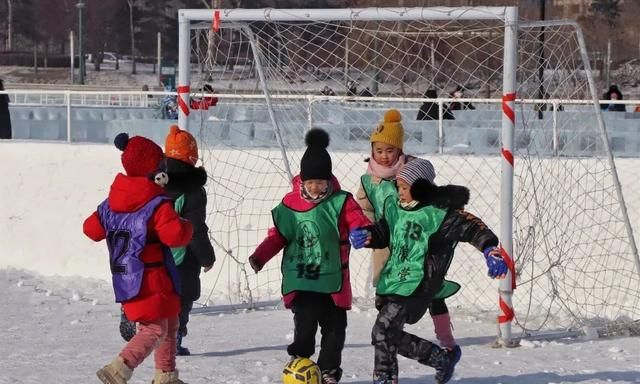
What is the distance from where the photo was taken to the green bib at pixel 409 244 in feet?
22.7

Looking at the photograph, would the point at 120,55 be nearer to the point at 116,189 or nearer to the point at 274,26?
the point at 274,26

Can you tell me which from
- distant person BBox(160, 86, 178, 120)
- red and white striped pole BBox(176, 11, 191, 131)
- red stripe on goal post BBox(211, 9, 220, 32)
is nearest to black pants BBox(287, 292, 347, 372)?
red and white striped pole BBox(176, 11, 191, 131)

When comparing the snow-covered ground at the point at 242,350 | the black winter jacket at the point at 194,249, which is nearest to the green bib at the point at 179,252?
the black winter jacket at the point at 194,249

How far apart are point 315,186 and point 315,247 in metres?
0.32

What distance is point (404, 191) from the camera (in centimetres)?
695

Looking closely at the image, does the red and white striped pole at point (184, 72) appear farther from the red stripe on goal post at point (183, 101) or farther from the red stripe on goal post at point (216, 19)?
the red stripe on goal post at point (216, 19)

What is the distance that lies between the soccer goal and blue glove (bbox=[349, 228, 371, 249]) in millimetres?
2409

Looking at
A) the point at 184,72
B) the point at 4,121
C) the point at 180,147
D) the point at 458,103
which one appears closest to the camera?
the point at 180,147

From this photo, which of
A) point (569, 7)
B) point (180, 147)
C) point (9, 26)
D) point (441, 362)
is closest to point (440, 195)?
point (441, 362)

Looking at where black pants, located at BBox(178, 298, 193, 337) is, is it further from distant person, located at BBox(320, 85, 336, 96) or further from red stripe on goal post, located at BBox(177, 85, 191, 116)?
distant person, located at BBox(320, 85, 336, 96)

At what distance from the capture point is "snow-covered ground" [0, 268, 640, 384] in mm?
7895

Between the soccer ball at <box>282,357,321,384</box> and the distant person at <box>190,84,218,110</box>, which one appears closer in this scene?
the soccer ball at <box>282,357,321,384</box>

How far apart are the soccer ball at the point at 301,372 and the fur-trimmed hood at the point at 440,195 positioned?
1.01 m

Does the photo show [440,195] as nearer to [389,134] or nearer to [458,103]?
[389,134]
